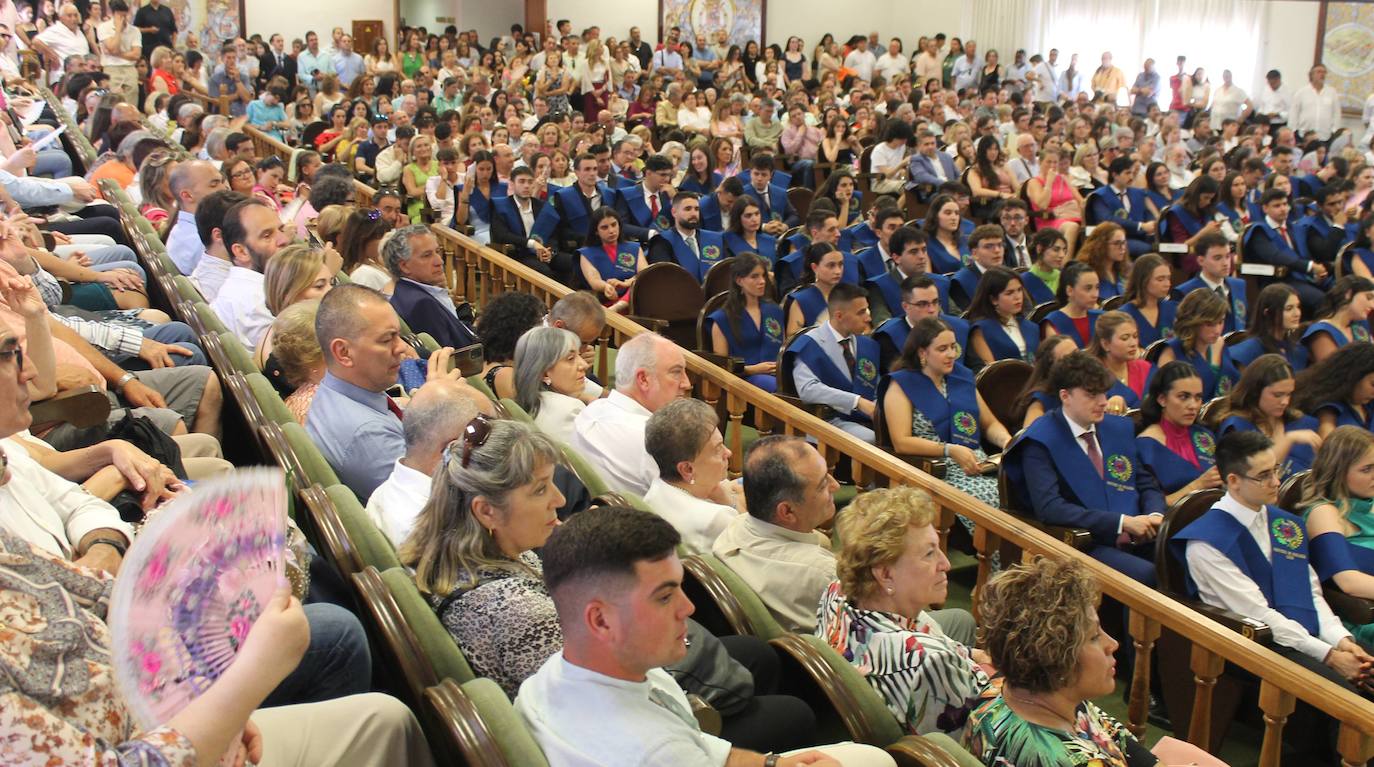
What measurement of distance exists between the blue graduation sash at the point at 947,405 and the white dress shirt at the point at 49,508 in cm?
299

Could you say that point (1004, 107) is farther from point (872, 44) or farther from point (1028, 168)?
point (872, 44)

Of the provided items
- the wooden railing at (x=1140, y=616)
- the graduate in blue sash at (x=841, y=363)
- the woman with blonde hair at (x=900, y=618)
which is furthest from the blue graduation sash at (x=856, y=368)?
the woman with blonde hair at (x=900, y=618)

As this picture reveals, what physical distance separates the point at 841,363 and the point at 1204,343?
1692 mm

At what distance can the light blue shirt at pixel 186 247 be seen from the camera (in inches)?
201

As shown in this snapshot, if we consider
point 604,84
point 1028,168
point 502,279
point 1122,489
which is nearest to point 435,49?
point 604,84

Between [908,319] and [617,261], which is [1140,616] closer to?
[908,319]

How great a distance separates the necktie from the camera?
4.00 m

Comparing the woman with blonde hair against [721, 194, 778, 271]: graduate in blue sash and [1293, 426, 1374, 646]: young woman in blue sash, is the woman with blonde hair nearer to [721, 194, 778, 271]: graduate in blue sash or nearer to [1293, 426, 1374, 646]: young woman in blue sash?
[1293, 426, 1374, 646]: young woman in blue sash

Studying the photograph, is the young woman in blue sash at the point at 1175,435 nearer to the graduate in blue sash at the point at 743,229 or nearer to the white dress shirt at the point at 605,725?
the white dress shirt at the point at 605,725

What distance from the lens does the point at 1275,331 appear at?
580 cm

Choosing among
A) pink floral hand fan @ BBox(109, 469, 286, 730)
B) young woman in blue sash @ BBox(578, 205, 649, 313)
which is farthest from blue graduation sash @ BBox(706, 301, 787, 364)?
→ pink floral hand fan @ BBox(109, 469, 286, 730)

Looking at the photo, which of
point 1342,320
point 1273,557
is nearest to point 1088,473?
point 1273,557

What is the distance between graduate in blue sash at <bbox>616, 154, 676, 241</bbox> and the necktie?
4.64m

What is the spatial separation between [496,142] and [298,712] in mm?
8073
